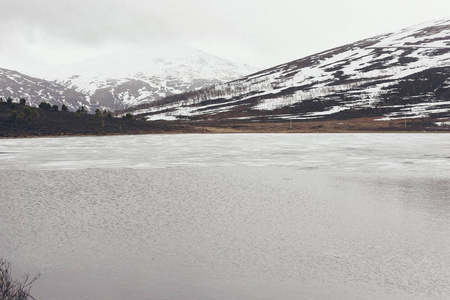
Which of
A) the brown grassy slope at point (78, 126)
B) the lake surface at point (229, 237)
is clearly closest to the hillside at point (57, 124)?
the brown grassy slope at point (78, 126)

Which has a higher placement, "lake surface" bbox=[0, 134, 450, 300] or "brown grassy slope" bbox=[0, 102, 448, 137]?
"brown grassy slope" bbox=[0, 102, 448, 137]

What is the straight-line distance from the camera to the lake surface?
6.97m

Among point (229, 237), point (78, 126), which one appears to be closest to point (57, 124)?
point (78, 126)

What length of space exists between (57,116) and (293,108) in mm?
118625

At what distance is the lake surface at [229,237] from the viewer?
697 centimetres

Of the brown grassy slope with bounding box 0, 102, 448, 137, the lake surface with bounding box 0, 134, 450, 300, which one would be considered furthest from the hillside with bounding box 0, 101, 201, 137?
the lake surface with bounding box 0, 134, 450, 300

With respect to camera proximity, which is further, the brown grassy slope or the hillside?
the brown grassy slope

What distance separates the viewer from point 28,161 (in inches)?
1116

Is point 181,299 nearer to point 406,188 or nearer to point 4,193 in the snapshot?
point 4,193


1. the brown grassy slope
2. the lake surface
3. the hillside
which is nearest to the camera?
the lake surface

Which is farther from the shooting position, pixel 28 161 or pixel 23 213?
pixel 28 161

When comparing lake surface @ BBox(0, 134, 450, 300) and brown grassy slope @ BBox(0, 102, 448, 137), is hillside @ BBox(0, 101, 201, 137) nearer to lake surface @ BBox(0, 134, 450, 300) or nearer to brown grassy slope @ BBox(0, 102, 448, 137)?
brown grassy slope @ BBox(0, 102, 448, 137)

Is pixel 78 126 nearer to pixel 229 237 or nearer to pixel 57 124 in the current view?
pixel 57 124

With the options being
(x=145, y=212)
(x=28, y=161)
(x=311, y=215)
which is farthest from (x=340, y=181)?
(x=28, y=161)
